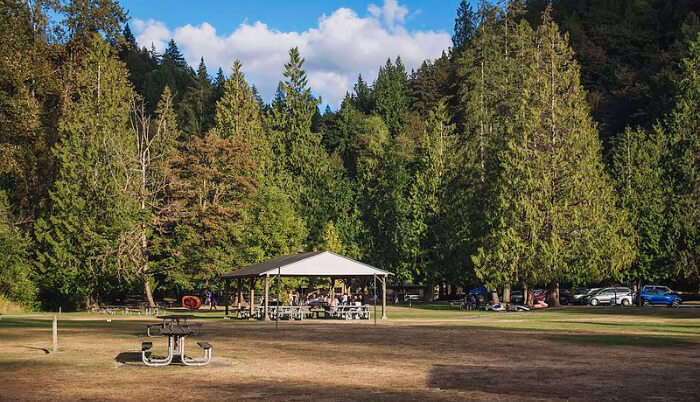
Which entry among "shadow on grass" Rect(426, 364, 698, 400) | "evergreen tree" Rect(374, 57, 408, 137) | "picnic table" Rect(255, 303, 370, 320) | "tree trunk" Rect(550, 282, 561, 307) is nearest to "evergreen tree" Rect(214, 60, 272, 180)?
"tree trunk" Rect(550, 282, 561, 307)

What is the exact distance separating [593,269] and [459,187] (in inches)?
637

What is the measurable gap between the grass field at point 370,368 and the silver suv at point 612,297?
27657 millimetres

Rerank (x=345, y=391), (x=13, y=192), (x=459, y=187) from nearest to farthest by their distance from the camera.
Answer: (x=345, y=391), (x=13, y=192), (x=459, y=187)

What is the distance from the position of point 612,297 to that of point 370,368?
4153 cm

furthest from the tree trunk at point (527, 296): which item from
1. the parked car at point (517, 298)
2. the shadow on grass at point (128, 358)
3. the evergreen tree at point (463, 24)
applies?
the evergreen tree at point (463, 24)

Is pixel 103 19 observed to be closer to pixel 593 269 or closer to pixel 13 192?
pixel 13 192

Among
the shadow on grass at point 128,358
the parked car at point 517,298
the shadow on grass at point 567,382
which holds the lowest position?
the shadow on grass at point 567,382

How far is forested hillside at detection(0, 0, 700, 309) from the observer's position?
50062mm

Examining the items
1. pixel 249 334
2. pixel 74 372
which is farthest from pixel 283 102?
pixel 74 372

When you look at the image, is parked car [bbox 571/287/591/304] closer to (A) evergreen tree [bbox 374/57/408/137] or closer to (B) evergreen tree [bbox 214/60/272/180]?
(B) evergreen tree [bbox 214/60/272/180]

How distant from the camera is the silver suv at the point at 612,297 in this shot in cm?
5219

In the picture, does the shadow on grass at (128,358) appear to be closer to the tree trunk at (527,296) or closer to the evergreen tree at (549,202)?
the evergreen tree at (549,202)

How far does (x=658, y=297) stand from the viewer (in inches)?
1984

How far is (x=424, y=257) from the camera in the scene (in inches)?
2557
